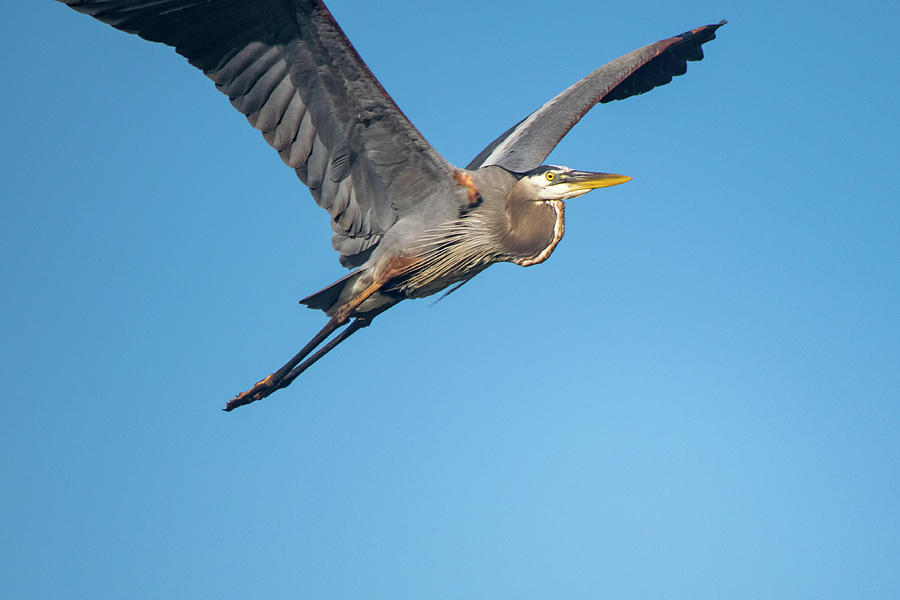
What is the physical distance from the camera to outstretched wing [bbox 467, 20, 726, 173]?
8.91m

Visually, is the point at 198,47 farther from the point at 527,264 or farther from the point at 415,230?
the point at 527,264

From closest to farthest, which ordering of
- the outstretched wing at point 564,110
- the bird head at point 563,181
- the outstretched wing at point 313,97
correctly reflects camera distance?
the outstretched wing at point 313,97, the bird head at point 563,181, the outstretched wing at point 564,110

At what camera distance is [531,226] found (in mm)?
7660

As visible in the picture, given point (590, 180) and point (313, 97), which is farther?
point (590, 180)

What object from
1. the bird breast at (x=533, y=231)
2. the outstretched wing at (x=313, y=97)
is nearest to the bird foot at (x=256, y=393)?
the outstretched wing at (x=313, y=97)

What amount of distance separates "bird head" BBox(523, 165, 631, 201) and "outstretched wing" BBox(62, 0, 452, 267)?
31.9 inches

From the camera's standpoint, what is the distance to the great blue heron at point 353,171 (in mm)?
6531

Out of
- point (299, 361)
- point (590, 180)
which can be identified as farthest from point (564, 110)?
point (299, 361)

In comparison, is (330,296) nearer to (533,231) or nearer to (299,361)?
(299,361)

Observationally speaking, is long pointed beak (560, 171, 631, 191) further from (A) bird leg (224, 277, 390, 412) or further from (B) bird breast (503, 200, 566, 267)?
(A) bird leg (224, 277, 390, 412)

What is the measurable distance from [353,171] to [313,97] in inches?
27.9

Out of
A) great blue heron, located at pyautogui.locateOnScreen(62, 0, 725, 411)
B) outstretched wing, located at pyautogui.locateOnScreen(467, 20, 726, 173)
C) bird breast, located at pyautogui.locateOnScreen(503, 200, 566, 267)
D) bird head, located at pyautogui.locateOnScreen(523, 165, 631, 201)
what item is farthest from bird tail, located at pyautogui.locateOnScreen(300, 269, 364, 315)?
outstretched wing, located at pyautogui.locateOnScreen(467, 20, 726, 173)

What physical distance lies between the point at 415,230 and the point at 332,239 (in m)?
0.80

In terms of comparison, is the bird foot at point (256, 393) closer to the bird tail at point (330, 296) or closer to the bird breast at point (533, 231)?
the bird tail at point (330, 296)
